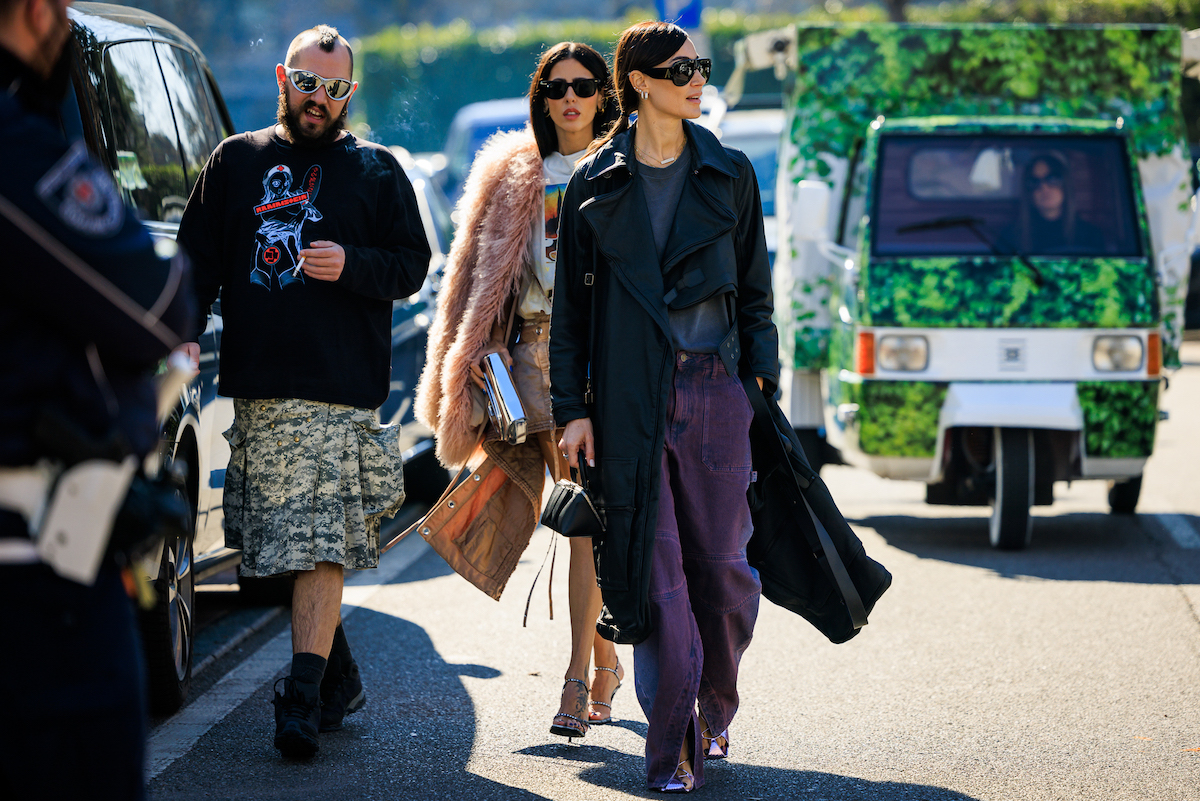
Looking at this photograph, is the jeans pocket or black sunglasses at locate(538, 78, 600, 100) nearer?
the jeans pocket

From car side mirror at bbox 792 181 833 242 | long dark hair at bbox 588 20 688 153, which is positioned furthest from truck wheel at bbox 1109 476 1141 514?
long dark hair at bbox 588 20 688 153

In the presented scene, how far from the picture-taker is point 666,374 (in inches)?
153

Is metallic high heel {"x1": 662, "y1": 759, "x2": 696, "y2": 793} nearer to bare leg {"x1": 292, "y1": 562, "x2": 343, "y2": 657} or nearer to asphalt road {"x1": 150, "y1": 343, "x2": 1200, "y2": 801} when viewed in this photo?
asphalt road {"x1": 150, "y1": 343, "x2": 1200, "y2": 801}

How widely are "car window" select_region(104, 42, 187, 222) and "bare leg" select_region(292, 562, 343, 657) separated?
1.22 meters

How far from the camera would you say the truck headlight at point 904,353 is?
7742mm

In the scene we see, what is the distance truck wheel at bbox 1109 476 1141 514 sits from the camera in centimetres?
873

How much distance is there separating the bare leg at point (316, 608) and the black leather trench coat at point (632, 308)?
836 millimetres

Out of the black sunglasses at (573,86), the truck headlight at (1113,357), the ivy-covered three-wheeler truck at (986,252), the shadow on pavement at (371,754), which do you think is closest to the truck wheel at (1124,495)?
the ivy-covered three-wheeler truck at (986,252)

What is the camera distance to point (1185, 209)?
336 inches

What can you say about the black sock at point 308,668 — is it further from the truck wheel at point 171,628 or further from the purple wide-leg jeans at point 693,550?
the purple wide-leg jeans at point 693,550

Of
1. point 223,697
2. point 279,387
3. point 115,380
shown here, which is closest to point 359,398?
point 279,387

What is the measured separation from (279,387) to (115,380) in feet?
6.60

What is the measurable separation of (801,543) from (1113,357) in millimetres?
4136

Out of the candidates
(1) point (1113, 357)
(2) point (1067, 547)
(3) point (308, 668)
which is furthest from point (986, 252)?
(3) point (308, 668)
